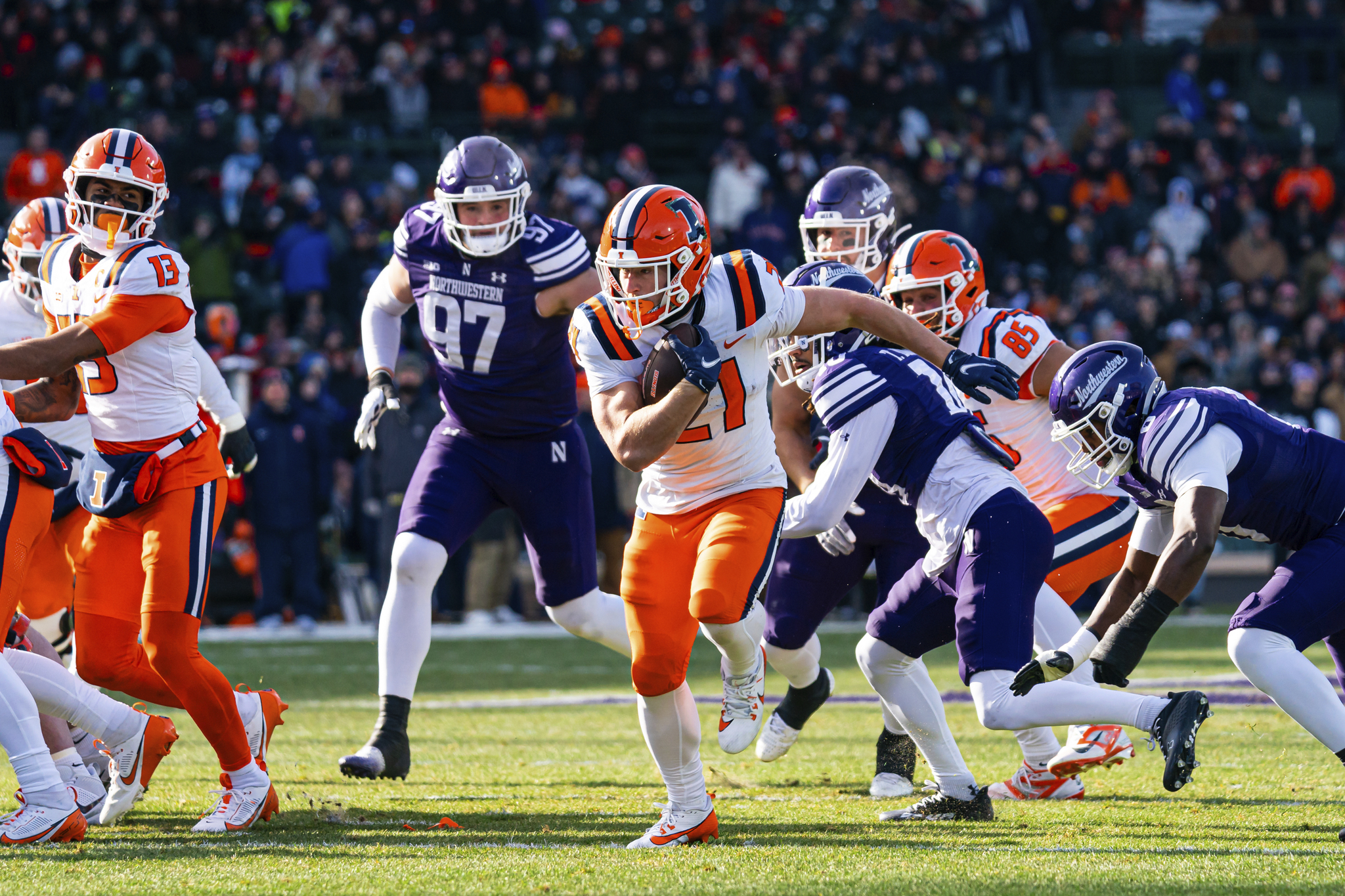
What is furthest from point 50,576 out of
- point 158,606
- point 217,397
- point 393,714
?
point 393,714

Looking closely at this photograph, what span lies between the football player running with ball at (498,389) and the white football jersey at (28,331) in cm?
110

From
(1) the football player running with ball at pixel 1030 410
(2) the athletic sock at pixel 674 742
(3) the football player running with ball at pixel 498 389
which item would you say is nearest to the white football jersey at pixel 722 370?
(2) the athletic sock at pixel 674 742

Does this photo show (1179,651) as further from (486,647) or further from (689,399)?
(689,399)

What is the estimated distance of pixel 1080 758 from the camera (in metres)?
5.12

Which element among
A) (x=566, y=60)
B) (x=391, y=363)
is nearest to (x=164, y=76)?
(x=566, y=60)

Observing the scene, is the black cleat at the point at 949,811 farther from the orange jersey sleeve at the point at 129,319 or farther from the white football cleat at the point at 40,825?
the orange jersey sleeve at the point at 129,319

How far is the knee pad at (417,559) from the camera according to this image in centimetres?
541

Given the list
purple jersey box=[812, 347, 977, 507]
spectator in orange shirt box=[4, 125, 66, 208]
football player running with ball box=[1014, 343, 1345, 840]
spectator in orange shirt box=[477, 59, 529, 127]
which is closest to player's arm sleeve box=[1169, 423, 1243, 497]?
football player running with ball box=[1014, 343, 1345, 840]

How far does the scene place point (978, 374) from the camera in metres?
4.39

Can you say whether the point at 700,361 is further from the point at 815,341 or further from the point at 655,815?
the point at 655,815

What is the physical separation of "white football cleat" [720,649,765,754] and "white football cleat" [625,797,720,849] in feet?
1.93

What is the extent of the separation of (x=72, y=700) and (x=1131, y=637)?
297 cm

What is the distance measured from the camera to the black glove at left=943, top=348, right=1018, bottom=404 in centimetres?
437

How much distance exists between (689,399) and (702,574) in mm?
526
